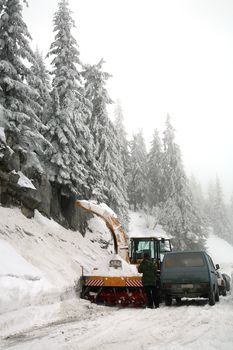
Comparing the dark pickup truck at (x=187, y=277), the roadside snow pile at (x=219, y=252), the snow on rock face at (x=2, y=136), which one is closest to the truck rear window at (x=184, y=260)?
the dark pickup truck at (x=187, y=277)

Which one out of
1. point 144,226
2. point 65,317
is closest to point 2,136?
point 65,317

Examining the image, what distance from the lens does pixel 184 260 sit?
13.7 m

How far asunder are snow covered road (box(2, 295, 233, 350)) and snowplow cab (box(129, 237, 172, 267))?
20.6 ft

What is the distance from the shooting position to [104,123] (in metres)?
32.1

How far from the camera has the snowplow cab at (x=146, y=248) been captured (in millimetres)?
16672

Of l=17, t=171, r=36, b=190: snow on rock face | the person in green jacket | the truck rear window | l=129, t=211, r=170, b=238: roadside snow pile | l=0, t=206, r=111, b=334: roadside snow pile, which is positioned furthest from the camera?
l=129, t=211, r=170, b=238: roadside snow pile

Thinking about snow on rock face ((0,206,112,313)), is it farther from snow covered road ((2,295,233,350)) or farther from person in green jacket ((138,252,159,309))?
person in green jacket ((138,252,159,309))

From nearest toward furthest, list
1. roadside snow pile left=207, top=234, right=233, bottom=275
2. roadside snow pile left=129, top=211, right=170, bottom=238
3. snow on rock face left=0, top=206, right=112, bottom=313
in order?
snow on rock face left=0, top=206, right=112, bottom=313
roadside snow pile left=129, top=211, right=170, bottom=238
roadside snow pile left=207, top=234, right=233, bottom=275

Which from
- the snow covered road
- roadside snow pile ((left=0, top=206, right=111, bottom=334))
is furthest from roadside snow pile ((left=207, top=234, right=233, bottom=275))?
the snow covered road

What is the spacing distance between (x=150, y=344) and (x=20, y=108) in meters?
14.2

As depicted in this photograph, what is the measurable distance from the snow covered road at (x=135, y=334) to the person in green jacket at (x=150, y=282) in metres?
2.56

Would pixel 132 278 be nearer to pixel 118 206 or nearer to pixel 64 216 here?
pixel 64 216

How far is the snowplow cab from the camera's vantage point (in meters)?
16.7

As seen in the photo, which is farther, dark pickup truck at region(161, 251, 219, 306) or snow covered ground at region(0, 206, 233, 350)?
dark pickup truck at region(161, 251, 219, 306)
